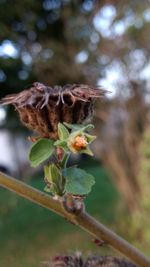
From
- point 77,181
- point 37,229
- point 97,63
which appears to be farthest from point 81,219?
point 37,229

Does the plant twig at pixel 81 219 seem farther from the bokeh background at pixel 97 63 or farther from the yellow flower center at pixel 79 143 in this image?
the bokeh background at pixel 97 63

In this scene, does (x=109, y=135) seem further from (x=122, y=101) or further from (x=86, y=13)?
(x=86, y=13)

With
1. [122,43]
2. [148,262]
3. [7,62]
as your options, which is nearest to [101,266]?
[148,262]

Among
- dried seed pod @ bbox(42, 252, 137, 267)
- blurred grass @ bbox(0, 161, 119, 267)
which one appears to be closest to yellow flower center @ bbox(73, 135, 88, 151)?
dried seed pod @ bbox(42, 252, 137, 267)

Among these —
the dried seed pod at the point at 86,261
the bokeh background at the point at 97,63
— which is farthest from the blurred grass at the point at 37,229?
the dried seed pod at the point at 86,261

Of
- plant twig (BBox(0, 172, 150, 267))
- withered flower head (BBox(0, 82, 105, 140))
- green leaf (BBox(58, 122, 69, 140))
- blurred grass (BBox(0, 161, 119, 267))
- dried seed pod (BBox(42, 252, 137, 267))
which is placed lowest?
blurred grass (BBox(0, 161, 119, 267))

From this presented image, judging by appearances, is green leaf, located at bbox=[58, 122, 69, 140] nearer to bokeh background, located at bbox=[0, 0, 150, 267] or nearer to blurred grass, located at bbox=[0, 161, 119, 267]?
bokeh background, located at bbox=[0, 0, 150, 267]

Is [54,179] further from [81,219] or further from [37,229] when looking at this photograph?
[37,229]
